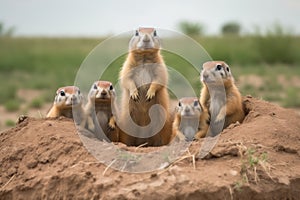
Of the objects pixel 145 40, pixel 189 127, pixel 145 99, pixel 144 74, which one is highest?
pixel 145 40

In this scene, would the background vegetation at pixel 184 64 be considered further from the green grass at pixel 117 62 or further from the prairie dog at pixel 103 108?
the prairie dog at pixel 103 108

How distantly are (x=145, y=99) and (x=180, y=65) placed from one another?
20.6 meters

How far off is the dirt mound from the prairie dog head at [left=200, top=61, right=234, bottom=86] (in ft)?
2.46

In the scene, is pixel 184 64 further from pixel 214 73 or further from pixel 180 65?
pixel 214 73

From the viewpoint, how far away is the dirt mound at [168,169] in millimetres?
6547

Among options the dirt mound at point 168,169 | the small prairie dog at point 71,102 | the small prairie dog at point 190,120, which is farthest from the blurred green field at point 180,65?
the dirt mound at point 168,169

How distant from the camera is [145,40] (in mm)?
8992

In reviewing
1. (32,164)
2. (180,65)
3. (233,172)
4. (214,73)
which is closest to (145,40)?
(214,73)

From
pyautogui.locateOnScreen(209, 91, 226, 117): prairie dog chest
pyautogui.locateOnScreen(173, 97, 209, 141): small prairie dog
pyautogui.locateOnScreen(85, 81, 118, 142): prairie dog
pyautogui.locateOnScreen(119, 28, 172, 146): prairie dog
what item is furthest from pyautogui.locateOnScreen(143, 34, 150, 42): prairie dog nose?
pyautogui.locateOnScreen(209, 91, 226, 117): prairie dog chest

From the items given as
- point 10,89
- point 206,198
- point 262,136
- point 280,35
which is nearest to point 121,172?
point 206,198

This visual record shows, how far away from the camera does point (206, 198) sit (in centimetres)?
652

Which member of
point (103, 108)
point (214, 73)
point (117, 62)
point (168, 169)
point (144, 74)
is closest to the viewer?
point (168, 169)

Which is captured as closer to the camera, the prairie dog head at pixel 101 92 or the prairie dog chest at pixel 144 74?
the prairie dog head at pixel 101 92

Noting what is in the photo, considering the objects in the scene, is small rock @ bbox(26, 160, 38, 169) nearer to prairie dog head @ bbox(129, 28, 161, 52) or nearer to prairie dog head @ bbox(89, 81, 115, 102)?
prairie dog head @ bbox(89, 81, 115, 102)
